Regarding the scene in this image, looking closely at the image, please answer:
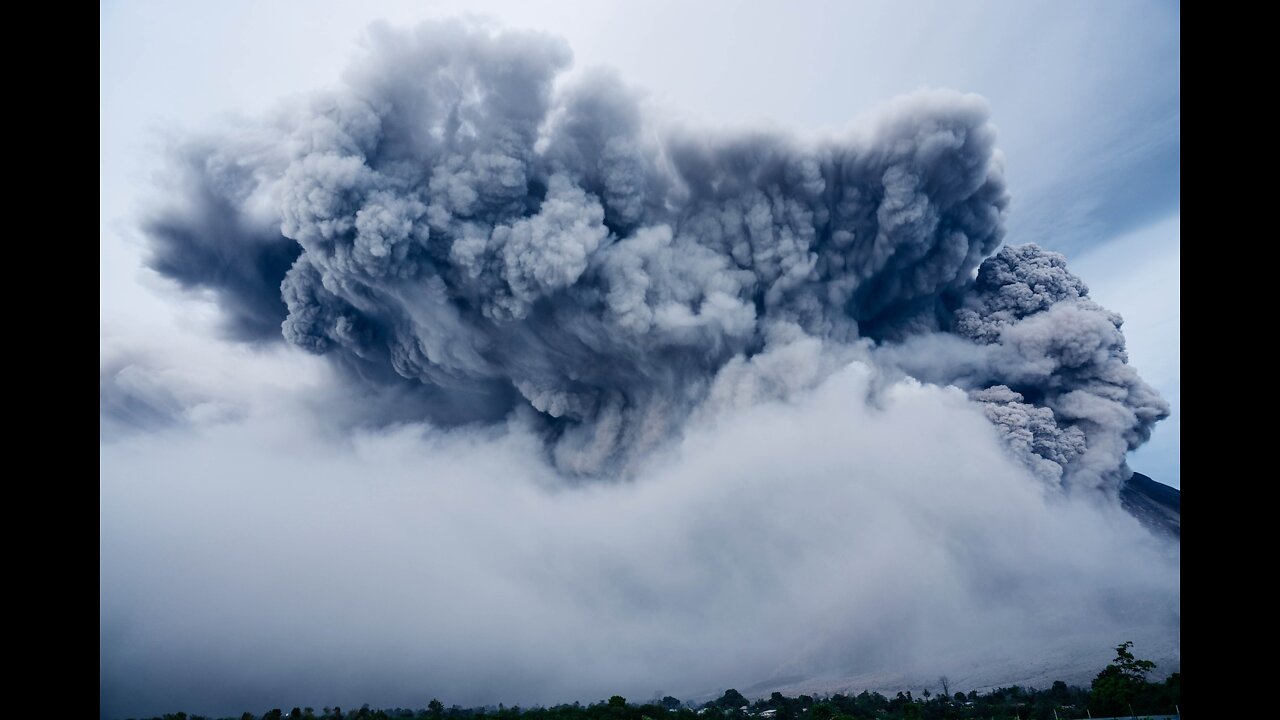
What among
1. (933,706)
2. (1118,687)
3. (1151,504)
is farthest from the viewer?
(1151,504)

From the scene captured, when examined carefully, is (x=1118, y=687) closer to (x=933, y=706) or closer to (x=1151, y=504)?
(x=933, y=706)

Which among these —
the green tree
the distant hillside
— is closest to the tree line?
the green tree

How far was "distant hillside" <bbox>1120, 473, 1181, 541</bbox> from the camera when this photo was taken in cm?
3494

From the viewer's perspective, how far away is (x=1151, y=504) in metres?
36.6

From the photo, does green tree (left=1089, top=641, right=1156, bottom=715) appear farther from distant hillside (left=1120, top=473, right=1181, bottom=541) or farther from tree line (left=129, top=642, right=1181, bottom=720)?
distant hillside (left=1120, top=473, right=1181, bottom=541)

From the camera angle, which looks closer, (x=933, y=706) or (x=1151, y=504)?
(x=933, y=706)

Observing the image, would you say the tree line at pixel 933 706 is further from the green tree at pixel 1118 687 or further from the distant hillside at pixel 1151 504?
the distant hillside at pixel 1151 504

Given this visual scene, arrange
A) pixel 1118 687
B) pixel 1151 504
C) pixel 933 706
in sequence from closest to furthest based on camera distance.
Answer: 1. pixel 1118 687
2. pixel 933 706
3. pixel 1151 504

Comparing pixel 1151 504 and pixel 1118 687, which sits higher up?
pixel 1151 504

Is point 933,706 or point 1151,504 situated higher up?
point 1151,504

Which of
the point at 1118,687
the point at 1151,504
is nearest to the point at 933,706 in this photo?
the point at 1118,687

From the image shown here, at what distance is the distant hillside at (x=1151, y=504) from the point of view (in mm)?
34938
